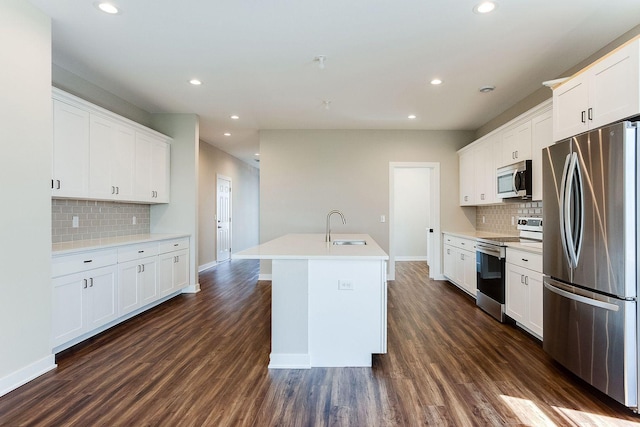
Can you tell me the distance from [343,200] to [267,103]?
2195 mm

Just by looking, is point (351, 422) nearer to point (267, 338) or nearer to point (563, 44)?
point (267, 338)

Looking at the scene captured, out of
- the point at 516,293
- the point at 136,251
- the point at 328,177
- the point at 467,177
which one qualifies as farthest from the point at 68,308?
the point at 467,177

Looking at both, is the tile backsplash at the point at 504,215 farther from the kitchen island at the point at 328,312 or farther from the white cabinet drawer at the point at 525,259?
the kitchen island at the point at 328,312

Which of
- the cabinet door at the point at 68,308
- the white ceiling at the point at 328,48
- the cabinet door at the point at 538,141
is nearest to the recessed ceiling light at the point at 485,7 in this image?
the white ceiling at the point at 328,48

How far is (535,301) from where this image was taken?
2.99 metres

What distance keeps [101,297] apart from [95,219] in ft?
3.78

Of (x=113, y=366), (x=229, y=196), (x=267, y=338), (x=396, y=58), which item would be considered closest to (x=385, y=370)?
(x=267, y=338)

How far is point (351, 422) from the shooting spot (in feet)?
6.09

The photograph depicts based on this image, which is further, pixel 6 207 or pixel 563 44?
pixel 563 44

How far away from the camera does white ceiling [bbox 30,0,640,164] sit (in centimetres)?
238

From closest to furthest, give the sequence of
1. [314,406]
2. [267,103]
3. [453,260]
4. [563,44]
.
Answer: [314,406], [563,44], [267,103], [453,260]

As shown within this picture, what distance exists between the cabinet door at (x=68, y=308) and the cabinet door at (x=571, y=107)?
13.8 feet

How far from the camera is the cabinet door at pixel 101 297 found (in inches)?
118

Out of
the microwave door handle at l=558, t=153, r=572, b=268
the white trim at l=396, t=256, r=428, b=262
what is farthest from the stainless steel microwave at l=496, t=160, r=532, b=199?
the white trim at l=396, t=256, r=428, b=262
